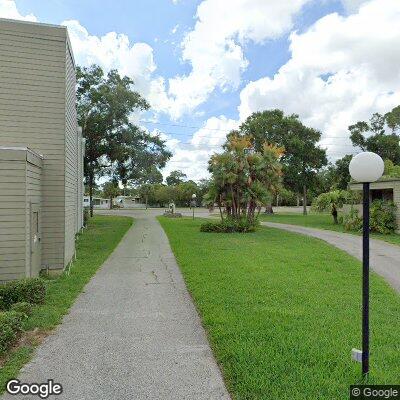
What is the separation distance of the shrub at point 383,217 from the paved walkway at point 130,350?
52.4ft

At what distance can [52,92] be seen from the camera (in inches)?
380

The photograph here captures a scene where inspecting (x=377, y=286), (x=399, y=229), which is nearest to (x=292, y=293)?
(x=377, y=286)

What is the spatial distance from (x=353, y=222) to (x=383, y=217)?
217 cm

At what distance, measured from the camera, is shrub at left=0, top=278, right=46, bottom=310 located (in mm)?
6406

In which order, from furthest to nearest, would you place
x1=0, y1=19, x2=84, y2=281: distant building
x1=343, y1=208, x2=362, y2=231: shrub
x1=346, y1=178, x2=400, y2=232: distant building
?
x1=343, y1=208, x2=362, y2=231: shrub < x1=346, y1=178, x2=400, y2=232: distant building < x1=0, y1=19, x2=84, y2=281: distant building

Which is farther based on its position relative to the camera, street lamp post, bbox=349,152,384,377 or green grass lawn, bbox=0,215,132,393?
green grass lawn, bbox=0,215,132,393

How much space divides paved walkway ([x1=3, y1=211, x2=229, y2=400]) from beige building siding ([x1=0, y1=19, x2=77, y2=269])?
8.36 ft

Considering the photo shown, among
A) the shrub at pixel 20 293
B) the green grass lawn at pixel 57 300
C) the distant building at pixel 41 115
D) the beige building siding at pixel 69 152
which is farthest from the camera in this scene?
the beige building siding at pixel 69 152

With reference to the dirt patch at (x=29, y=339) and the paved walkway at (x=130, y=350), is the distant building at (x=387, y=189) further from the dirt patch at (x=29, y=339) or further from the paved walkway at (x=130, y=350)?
the dirt patch at (x=29, y=339)

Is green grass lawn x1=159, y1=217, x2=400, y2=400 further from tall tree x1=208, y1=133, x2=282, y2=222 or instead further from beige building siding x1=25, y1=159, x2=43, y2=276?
tall tree x1=208, y1=133, x2=282, y2=222

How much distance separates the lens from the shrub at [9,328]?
456cm

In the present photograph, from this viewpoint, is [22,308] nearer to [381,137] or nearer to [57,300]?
[57,300]

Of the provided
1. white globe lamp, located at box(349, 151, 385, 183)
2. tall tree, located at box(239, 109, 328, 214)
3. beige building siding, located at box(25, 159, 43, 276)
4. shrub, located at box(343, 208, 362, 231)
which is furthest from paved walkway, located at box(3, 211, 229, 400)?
tall tree, located at box(239, 109, 328, 214)

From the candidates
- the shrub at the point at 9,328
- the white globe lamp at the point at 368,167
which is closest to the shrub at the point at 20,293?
the shrub at the point at 9,328
